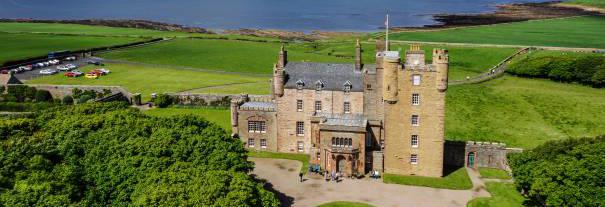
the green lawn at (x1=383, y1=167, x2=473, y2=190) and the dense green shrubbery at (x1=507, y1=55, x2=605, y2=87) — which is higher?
the dense green shrubbery at (x1=507, y1=55, x2=605, y2=87)

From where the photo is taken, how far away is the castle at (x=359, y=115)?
59.7m

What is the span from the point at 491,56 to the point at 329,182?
9187 cm

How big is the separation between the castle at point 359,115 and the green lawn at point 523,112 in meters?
16.0

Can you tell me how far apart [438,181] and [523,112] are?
3526 cm

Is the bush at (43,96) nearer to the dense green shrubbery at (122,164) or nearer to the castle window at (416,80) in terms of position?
the dense green shrubbery at (122,164)

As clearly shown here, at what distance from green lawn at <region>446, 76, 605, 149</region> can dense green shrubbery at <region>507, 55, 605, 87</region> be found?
206 cm

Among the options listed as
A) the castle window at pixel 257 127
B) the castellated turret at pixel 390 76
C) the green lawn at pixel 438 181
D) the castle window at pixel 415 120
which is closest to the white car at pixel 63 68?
the castle window at pixel 257 127

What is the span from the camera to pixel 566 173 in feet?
147

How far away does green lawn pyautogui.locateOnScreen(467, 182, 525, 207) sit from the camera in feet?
178

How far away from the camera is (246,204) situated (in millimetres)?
38812

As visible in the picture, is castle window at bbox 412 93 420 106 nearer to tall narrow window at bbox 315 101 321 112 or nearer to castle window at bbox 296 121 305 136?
tall narrow window at bbox 315 101 321 112

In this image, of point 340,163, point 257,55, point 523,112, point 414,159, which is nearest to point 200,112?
point 340,163

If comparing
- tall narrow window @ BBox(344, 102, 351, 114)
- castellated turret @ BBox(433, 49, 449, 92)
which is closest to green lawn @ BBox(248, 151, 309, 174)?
tall narrow window @ BBox(344, 102, 351, 114)

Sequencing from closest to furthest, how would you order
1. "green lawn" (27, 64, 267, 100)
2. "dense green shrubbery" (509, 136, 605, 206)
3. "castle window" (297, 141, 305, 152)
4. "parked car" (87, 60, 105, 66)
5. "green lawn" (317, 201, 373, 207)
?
"dense green shrubbery" (509, 136, 605, 206) → "green lawn" (317, 201, 373, 207) → "castle window" (297, 141, 305, 152) → "green lawn" (27, 64, 267, 100) → "parked car" (87, 60, 105, 66)
